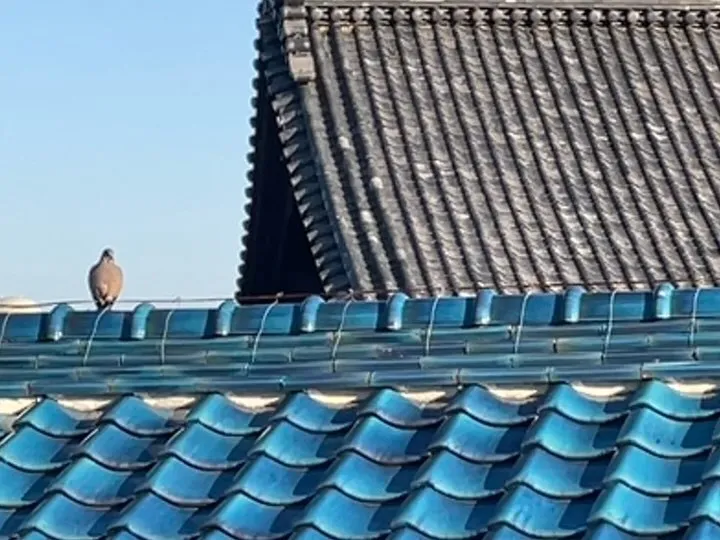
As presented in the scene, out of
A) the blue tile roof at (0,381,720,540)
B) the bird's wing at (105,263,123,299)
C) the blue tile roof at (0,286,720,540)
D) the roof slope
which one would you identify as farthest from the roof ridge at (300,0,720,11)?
the blue tile roof at (0,381,720,540)

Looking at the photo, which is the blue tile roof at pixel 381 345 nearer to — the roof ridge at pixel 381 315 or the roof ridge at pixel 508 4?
the roof ridge at pixel 381 315

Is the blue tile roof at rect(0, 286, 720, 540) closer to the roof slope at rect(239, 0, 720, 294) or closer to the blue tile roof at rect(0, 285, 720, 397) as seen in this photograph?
the blue tile roof at rect(0, 285, 720, 397)

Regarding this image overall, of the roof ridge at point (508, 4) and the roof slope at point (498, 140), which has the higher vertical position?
the roof ridge at point (508, 4)

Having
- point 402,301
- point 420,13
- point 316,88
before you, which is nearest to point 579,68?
point 420,13

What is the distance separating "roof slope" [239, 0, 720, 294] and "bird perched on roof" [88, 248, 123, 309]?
1.64 m

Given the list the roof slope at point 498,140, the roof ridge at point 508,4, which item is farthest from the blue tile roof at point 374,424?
the roof ridge at point 508,4

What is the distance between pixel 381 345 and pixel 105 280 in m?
3.43

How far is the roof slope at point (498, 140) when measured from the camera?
930cm

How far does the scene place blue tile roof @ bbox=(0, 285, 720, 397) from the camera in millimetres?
4066

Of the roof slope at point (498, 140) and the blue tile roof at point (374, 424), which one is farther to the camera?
the roof slope at point (498, 140)

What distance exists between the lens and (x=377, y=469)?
12.7 feet

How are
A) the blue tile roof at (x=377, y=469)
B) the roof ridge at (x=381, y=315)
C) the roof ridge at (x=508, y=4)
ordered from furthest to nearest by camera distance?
the roof ridge at (x=508, y=4)
the roof ridge at (x=381, y=315)
the blue tile roof at (x=377, y=469)

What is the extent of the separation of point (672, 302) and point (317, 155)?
5.81m

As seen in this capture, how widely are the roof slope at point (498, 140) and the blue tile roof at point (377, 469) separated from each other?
471 centimetres
